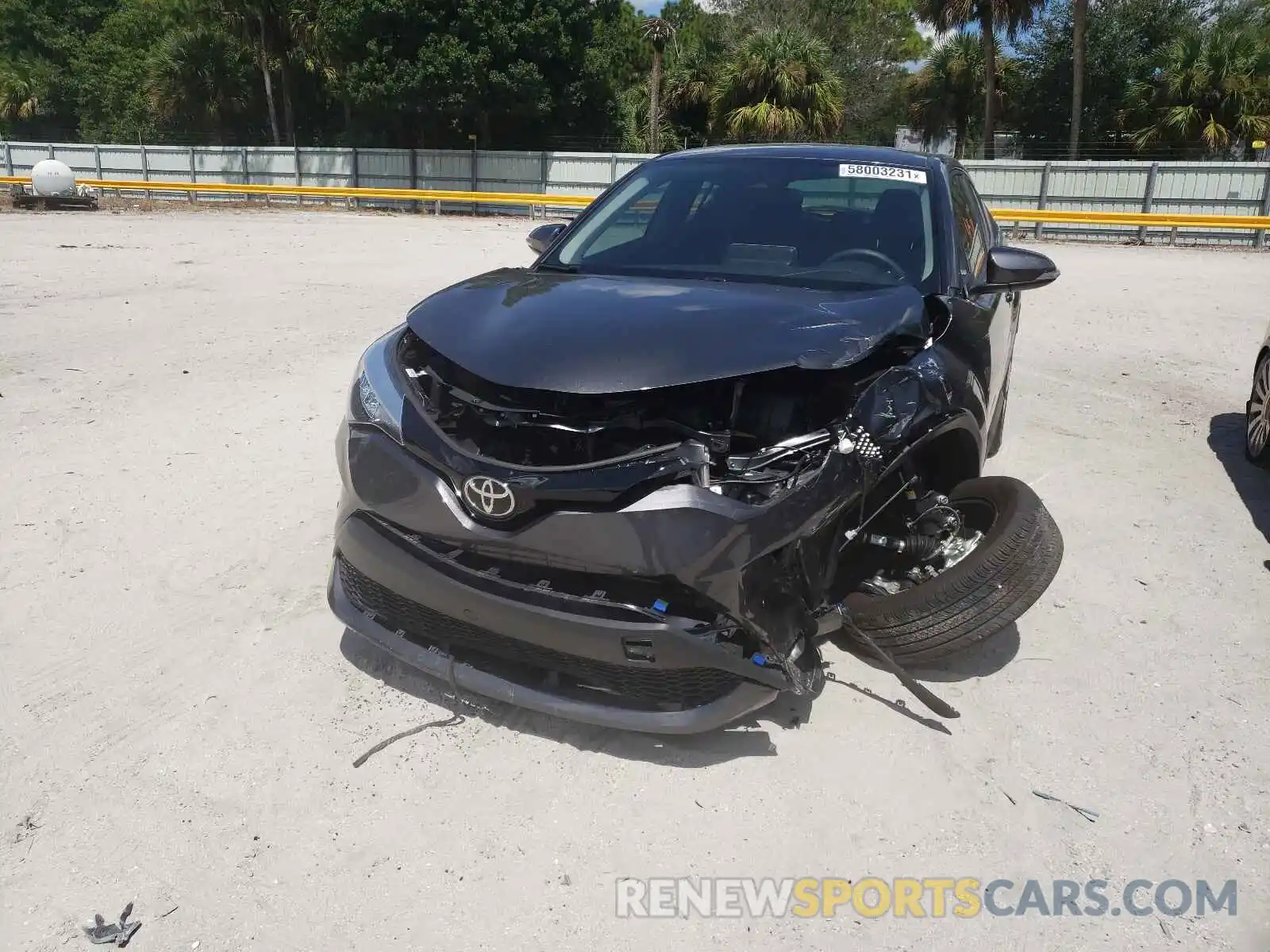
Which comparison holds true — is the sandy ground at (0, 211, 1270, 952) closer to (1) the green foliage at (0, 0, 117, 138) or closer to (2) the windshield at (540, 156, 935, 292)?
(2) the windshield at (540, 156, 935, 292)

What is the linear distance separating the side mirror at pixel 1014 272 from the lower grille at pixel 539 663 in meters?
2.06

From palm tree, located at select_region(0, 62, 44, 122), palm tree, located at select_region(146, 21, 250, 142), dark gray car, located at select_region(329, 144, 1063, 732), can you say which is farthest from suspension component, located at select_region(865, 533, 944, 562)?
palm tree, located at select_region(0, 62, 44, 122)

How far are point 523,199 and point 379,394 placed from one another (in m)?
23.8

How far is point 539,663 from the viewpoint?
2621 mm

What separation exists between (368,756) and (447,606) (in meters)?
0.58

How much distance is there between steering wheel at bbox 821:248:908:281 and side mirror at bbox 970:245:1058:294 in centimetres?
39

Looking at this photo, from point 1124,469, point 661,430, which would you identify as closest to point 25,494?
point 661,430

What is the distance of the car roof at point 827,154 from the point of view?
405 cm

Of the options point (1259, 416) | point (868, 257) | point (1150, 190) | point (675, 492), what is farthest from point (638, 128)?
point (675, 492)

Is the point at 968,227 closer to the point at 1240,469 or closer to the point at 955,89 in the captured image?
the point at 1240,469

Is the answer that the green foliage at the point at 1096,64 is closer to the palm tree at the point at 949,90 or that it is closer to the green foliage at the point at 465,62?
the palm tree at the point at 949,90

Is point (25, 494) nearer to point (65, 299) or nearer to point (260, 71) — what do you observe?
point (65, 299)

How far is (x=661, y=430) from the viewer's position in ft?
8.50

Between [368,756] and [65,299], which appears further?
[65,299]
